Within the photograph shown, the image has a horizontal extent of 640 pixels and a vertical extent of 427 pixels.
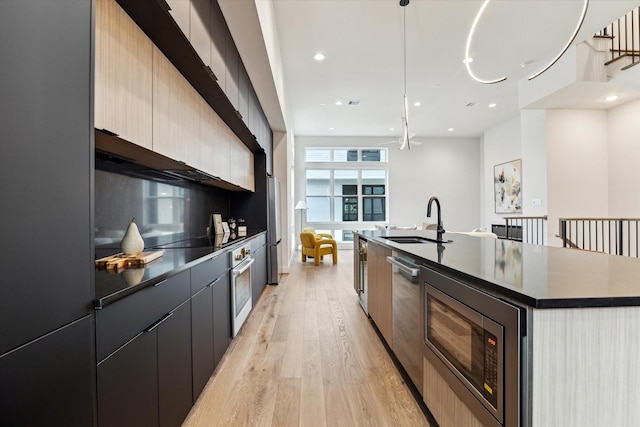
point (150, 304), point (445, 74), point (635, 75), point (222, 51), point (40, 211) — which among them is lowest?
point (150, 304)

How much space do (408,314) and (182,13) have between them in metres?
2.06

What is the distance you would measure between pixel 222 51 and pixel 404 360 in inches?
99.6

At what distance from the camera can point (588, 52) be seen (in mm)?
4625

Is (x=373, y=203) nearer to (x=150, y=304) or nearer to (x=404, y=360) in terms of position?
(x=404, y=360)

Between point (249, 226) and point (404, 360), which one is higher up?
point (249, 226)

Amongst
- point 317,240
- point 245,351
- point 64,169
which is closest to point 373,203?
point 317,240

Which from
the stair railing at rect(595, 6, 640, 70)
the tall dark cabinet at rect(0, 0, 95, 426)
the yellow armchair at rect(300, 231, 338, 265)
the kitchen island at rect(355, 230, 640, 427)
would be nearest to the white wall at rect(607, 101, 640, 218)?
the stair railing at rect(595, 6, 640, 70)

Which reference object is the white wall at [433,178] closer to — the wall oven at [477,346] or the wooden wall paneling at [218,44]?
the wooden wall paneling at [218,44]

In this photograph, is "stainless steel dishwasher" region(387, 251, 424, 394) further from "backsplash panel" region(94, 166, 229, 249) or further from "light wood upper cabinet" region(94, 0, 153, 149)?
"backsplash panel" region(94, 166, 229, 249)

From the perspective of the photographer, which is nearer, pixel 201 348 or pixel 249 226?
pixel 201 348

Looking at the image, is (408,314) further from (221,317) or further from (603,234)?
(603,234)

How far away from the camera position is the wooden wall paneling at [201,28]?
1736 millimetres

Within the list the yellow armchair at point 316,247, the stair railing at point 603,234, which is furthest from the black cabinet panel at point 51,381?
the stair railing at point 603,234

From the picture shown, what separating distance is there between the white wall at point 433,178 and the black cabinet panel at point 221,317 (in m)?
7.77
